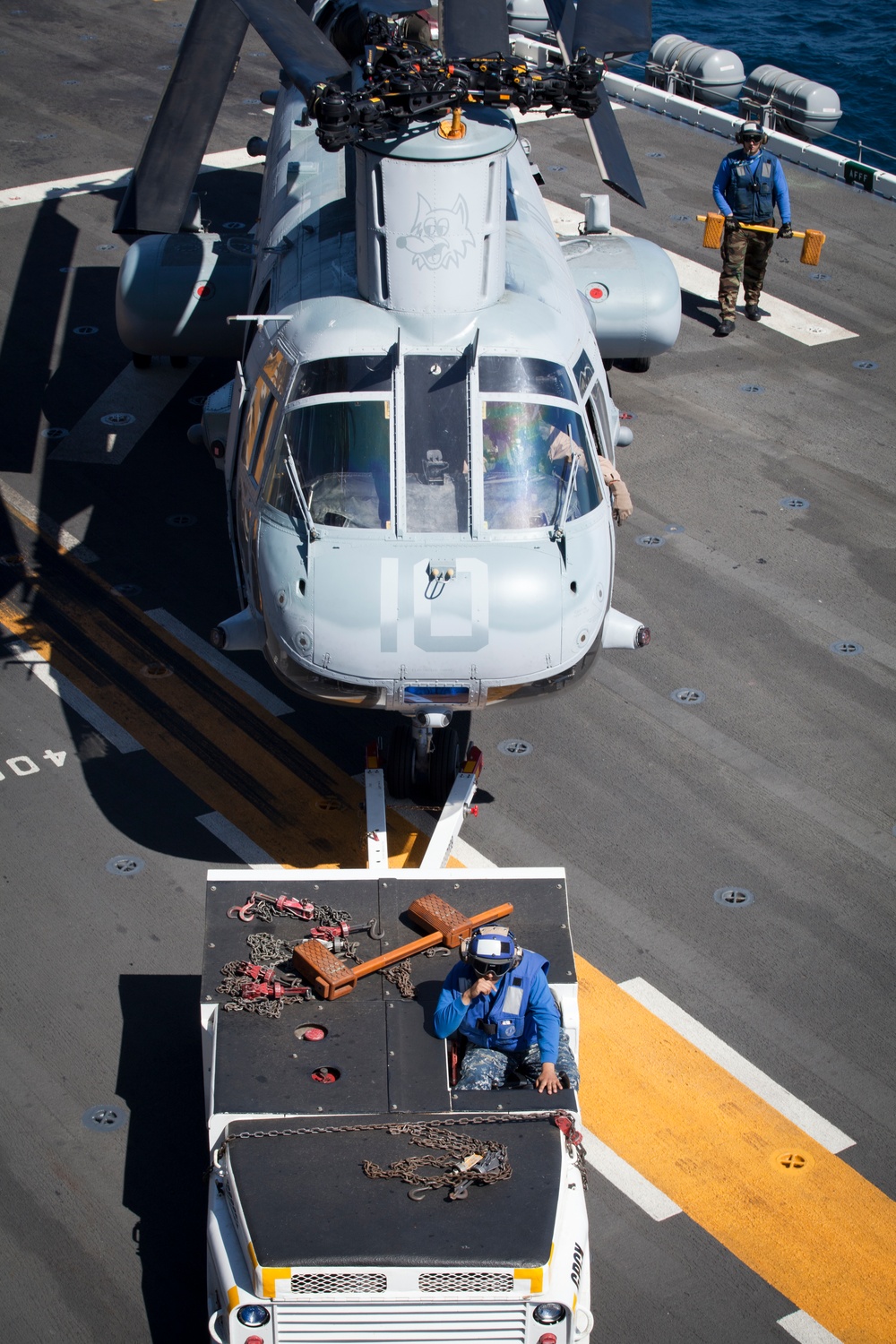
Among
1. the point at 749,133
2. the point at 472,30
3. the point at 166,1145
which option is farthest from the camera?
the point at 749,133

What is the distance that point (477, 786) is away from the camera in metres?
10.5

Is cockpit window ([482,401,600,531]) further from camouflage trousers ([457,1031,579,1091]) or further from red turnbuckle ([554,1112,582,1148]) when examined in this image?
red turnbuckle ([554,1112,582,1148])

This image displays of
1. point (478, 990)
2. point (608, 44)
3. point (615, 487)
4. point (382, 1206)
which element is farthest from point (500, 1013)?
point (608, 44)

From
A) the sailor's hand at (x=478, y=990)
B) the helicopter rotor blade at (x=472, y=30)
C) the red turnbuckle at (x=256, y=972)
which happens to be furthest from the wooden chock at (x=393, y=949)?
the helicopter rotor blade at (x=472, y=30)

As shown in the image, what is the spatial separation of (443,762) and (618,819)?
1415mm

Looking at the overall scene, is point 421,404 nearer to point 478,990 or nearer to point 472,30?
point 472,30

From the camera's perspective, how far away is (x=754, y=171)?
16.9 metres

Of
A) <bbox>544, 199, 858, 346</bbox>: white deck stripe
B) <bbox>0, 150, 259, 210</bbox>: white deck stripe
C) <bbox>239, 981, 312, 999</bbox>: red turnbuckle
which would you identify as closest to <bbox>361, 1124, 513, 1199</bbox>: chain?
<bbox>239, 981, 312, 999</bbox>: red turnbuckle

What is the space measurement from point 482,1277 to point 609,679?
6.45m

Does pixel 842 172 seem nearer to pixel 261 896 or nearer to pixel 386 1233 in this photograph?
pixel 261 896

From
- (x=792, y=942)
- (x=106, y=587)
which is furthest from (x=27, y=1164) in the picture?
(x=106, y=587)

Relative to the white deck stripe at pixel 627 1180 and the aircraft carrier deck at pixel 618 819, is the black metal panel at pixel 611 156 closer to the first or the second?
the aircraft carrier deck at pixel 618 819

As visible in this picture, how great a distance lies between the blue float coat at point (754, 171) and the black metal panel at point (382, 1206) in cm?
1338

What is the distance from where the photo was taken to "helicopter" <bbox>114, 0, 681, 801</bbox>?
830 centimetres
